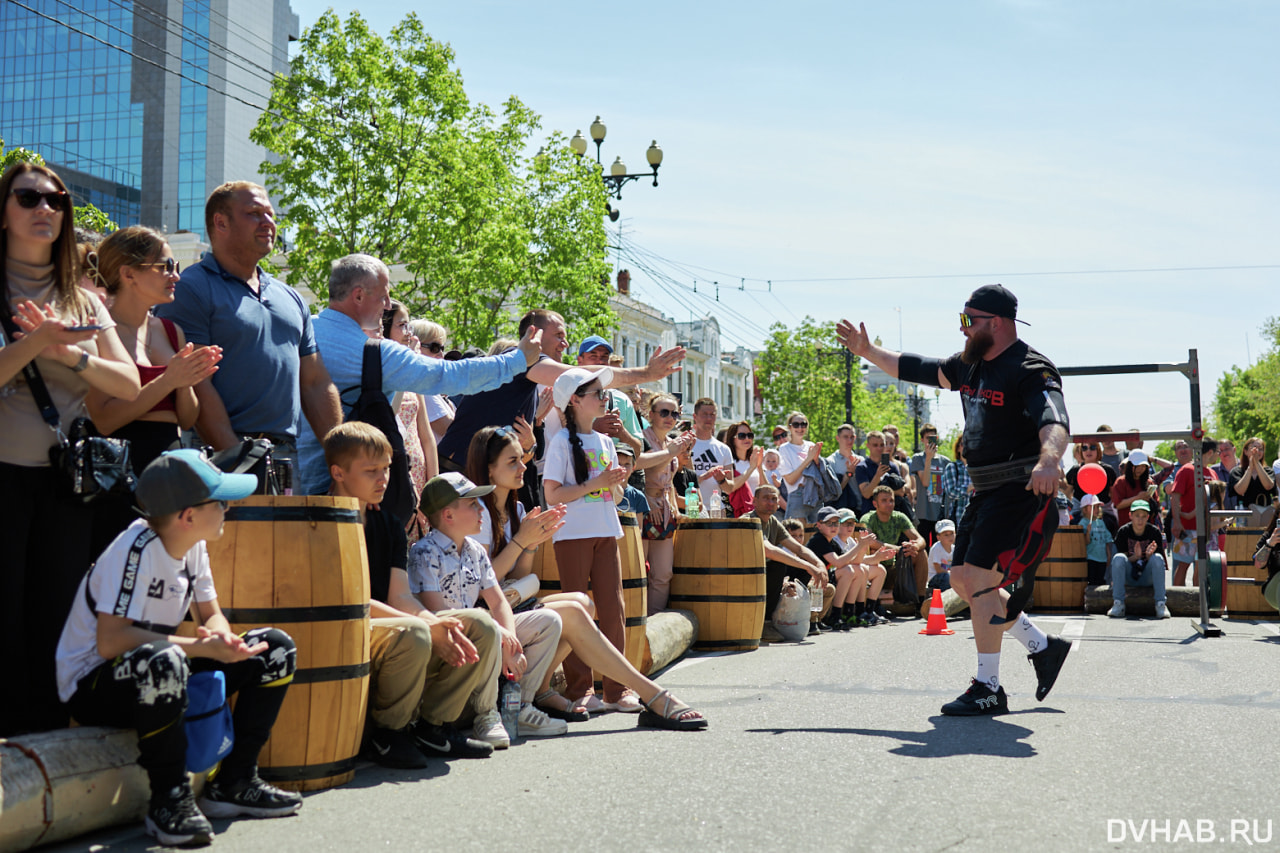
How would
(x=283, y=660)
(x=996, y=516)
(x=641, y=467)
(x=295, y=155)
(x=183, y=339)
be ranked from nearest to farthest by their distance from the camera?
(x=283, y=660) < (x=183, y=339) < (x=996, y=516) < (x=641, y=467) < (x=295, y=155)

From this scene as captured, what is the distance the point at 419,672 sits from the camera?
16.4 ft

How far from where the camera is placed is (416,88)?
26.6 meters

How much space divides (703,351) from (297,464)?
3572 inches

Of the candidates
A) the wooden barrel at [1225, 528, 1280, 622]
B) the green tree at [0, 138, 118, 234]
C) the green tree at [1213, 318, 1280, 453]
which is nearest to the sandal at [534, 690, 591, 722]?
the wooden barrel at [1225, 528, 1280, 622]

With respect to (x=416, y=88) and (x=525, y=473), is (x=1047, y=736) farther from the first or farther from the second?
(x=416, y=88)

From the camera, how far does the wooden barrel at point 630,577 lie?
7148 millimetres

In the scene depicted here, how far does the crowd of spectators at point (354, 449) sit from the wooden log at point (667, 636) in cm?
99

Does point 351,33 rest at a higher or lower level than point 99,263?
higher

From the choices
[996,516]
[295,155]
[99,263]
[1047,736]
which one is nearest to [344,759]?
[99,263]

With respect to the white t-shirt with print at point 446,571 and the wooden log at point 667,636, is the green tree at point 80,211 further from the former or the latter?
the white t-shirt with print at point 446,571

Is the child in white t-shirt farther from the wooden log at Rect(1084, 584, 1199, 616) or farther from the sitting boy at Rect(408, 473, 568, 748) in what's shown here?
the sitting boy at Rect(408, 473, 568, 748)

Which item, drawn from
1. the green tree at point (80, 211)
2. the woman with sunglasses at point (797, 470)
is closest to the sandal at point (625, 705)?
the woman with sunglasses at point (797, 470)

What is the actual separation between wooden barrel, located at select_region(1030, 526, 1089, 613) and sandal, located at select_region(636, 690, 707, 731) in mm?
9569

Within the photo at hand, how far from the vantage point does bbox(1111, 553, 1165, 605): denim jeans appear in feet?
44.8
